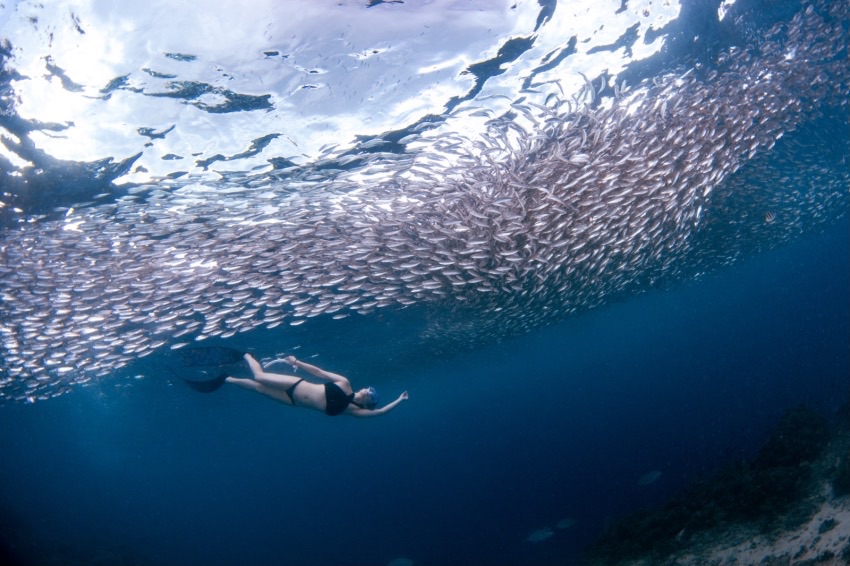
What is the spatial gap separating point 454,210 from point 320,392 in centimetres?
561

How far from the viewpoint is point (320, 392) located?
29.3 feet

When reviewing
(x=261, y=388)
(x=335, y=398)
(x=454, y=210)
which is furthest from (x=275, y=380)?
(x=454, y=210)

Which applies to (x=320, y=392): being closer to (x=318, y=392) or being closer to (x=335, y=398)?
(x=318, y=392)

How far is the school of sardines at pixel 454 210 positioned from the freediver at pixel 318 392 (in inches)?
99.4

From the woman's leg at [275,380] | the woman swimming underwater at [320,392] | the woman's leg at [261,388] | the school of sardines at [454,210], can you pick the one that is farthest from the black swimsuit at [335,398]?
the school of sardines at [454,210]

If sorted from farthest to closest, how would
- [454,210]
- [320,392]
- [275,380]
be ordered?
1. [454,210]
2. [275,380]
3. [320,392]

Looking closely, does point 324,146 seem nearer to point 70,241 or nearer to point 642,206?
point 70,241

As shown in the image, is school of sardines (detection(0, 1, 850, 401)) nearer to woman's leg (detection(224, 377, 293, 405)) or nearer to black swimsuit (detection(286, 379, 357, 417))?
woman's leg (detection(224, 377, 293, 405))

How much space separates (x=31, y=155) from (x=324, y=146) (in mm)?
5175

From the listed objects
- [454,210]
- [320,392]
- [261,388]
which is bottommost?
[320,392]

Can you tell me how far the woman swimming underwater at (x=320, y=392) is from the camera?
8.48 m

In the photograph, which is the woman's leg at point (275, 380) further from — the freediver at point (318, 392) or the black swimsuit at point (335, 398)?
the black swimsuit at point (335, 398)

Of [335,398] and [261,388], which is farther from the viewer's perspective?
[261,388]

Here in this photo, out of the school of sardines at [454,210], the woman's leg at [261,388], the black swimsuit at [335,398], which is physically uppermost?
the school of sardines at [454,210]
